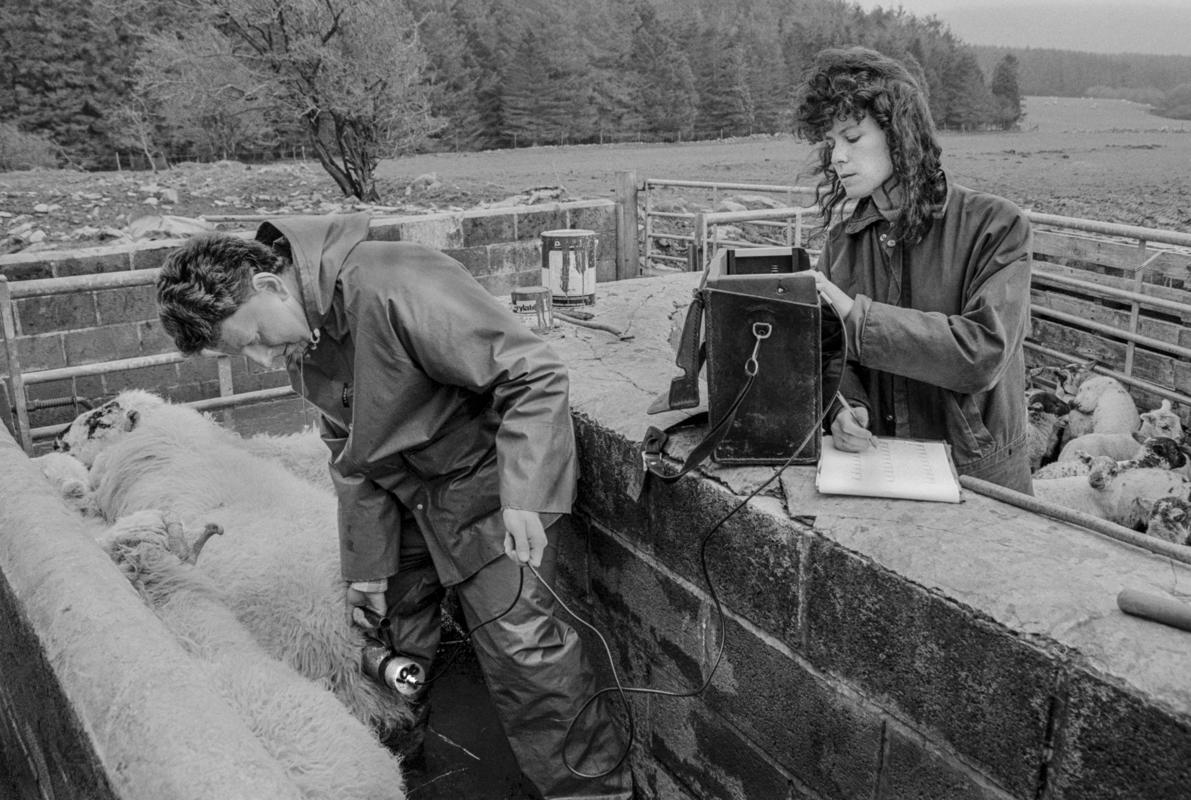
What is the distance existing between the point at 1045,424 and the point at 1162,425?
0.83 meters

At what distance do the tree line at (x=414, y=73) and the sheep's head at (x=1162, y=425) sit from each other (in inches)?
146

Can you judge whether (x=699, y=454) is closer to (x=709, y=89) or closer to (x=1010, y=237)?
(x=1010, y=237)

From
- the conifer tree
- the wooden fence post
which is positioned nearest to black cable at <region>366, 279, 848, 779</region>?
the wooden fence post

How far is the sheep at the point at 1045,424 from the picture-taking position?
302 inches

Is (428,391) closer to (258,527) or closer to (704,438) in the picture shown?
(704,438)

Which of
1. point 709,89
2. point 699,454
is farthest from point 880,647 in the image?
point 709,89

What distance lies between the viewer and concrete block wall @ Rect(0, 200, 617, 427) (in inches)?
272

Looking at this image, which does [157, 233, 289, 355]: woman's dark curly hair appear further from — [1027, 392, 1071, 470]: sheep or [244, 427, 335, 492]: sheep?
[1027, 392, 1071, 470]: sheep

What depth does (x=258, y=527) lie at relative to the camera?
3822mm

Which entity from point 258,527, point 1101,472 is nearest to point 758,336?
point 258,527

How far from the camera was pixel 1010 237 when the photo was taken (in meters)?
2.47

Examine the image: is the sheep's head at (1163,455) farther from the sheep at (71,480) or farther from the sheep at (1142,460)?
the sheep at (71,480)

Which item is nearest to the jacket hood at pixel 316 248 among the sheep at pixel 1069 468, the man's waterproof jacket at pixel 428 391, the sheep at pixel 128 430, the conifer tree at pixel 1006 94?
the man's waterproof jacket at pixel 428 391

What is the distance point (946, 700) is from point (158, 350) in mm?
6816
